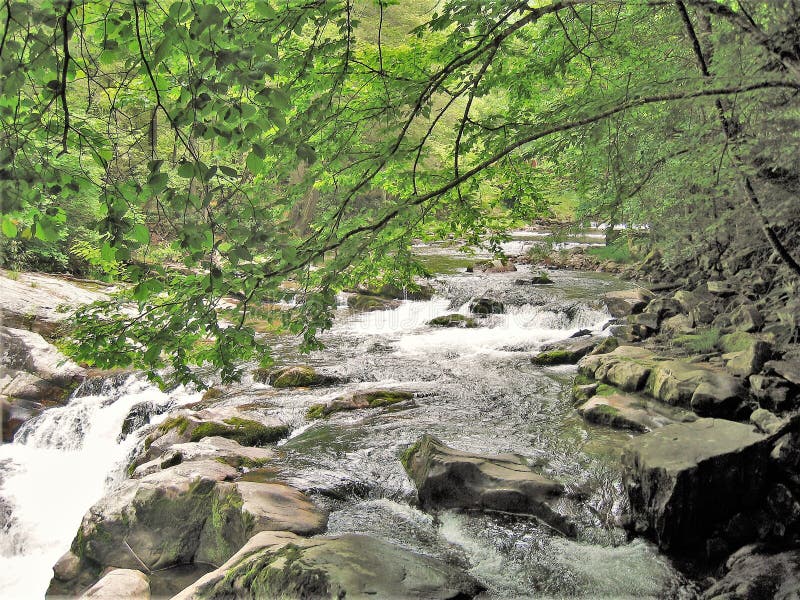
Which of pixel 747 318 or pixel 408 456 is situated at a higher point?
pixel 747 318

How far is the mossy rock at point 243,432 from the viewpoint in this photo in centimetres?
776

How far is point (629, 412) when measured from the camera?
7164mm

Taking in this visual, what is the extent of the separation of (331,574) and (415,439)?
353 cm

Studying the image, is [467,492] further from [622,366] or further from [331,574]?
[622,366]

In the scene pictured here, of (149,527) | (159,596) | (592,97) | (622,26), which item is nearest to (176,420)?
(149,527)

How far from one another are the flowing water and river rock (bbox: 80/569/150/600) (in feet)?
5.76

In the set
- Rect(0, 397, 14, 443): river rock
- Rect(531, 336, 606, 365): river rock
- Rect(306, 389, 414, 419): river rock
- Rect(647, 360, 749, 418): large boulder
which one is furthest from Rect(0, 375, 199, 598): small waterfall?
Rect(647, 360, 749, 418): large boulder

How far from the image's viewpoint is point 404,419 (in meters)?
8.12

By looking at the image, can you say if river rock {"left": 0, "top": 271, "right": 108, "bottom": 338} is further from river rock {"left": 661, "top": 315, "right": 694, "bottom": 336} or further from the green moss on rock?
river rock {"left": 661, "top": 315, "right": 694, "bottom": 336}

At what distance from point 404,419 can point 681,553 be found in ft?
13.7

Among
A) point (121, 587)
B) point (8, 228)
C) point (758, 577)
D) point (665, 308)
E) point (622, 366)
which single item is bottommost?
point (121, 587)

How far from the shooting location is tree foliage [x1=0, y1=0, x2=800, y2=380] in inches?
78.9

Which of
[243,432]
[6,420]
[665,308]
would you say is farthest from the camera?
[665,308]

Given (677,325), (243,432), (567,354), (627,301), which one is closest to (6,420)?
(243,432)
